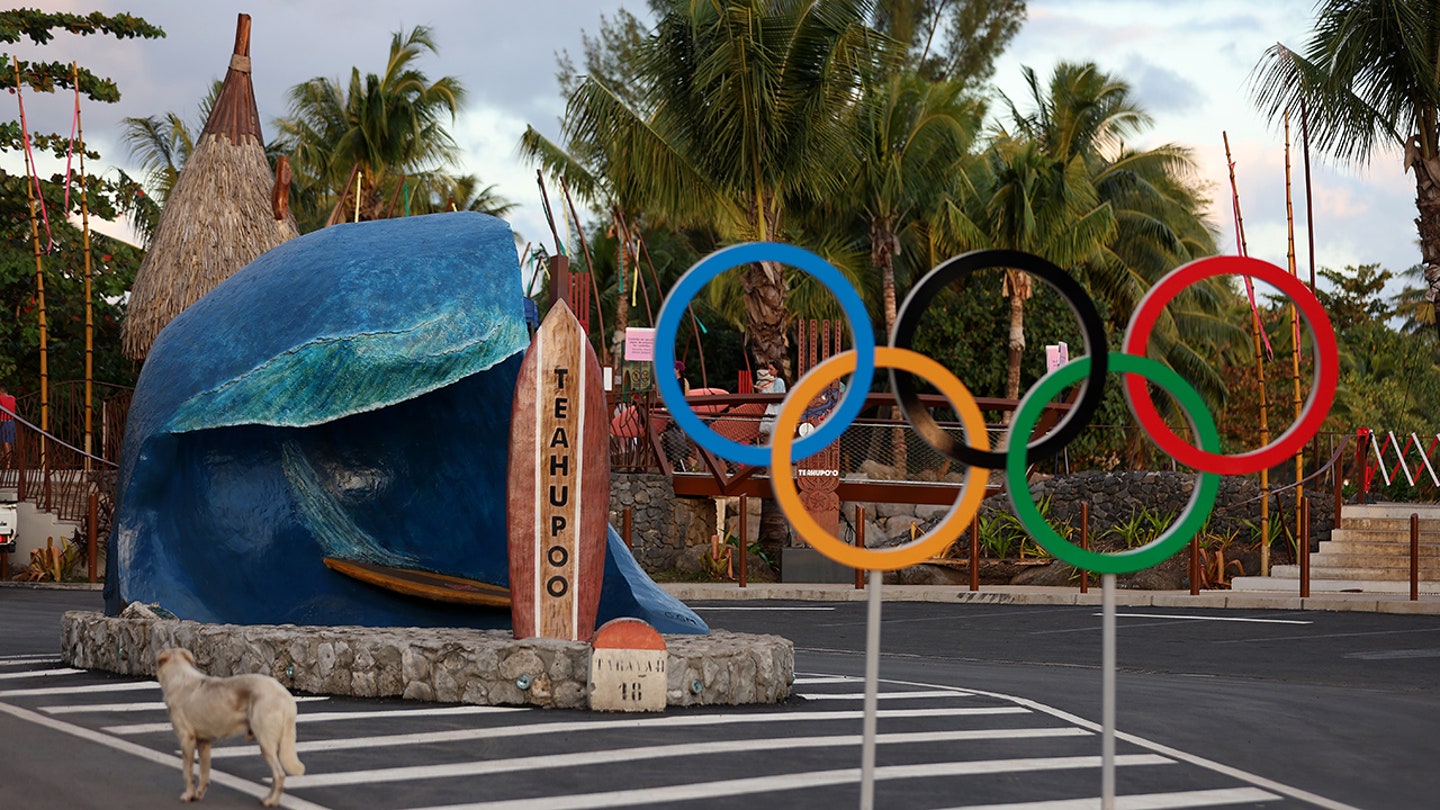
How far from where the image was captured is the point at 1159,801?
6875 millimetres

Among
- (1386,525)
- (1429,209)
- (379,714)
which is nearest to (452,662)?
(379,714)

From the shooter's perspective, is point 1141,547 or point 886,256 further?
point 886,256

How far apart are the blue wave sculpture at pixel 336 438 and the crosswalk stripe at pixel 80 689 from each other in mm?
856

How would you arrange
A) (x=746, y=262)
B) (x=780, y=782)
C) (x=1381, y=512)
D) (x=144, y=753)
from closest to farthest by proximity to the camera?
(x=746, y=262) < (x=780, y=782) < (x=144, y=753) < (x=1381, y=512)

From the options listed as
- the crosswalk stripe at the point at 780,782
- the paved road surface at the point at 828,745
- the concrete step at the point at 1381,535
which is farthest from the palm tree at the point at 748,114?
the crosswalk stripe at the point at 780,782

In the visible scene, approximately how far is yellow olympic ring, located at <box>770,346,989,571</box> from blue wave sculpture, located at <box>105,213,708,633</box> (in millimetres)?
4653

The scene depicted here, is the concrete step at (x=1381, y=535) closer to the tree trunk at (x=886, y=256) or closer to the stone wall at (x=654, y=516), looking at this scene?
the stone wall at (x=654, y=516)

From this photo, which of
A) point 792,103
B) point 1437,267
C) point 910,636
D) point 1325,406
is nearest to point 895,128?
point 792,103

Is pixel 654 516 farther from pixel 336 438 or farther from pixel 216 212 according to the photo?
pixel 336 438

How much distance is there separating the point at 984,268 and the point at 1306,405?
4.82 ft

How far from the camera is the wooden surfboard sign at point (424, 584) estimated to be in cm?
1023

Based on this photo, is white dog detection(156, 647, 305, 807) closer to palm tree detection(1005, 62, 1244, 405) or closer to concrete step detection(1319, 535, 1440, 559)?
concrete step detection(1319, 535, 1440, 559)

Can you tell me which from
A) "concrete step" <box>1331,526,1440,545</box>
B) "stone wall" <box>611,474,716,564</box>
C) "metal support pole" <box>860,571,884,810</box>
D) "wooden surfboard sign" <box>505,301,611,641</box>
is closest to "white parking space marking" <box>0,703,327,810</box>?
"metal support pole" <box>860,571,884,810</box>

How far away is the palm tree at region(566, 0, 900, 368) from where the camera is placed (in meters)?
22.4
